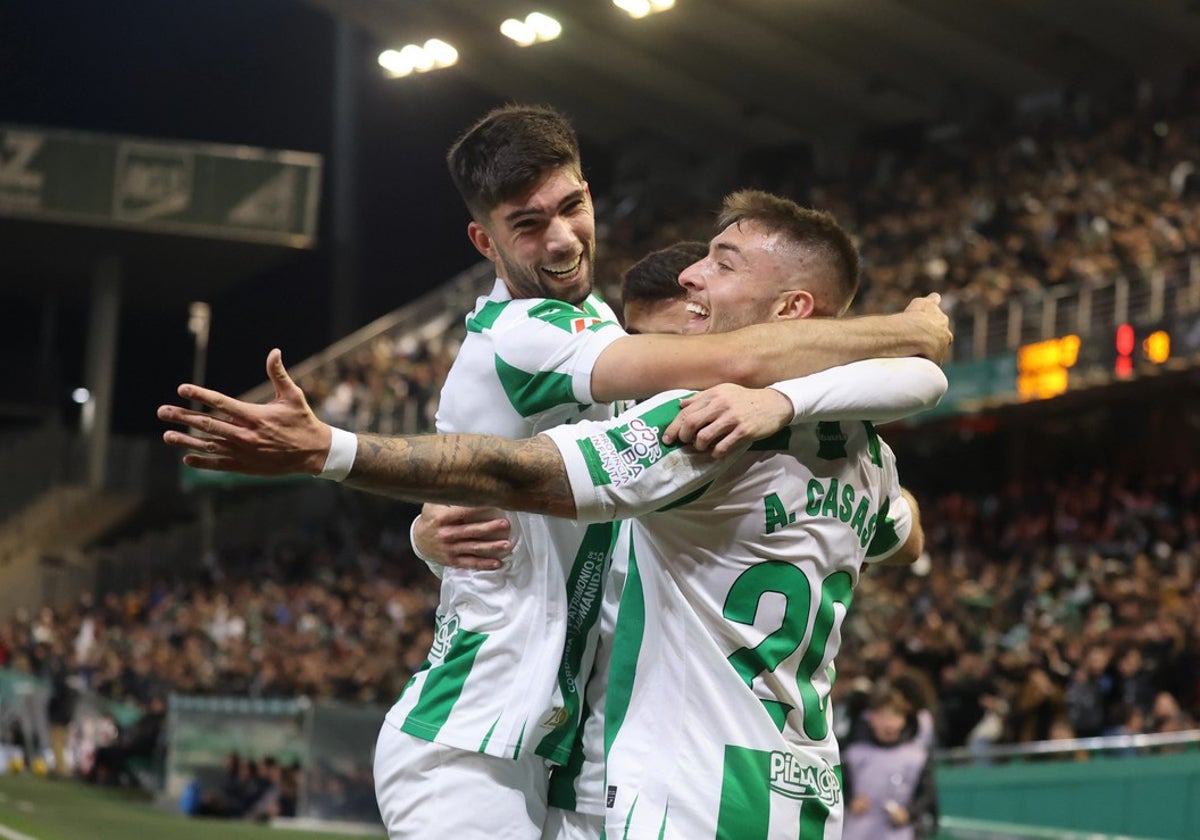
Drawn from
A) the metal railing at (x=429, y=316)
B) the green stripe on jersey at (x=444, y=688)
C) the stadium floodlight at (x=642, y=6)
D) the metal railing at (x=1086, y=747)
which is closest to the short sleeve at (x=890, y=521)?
the green stripe on jersey at (x=444, y=688)

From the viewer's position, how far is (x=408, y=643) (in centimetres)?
1856

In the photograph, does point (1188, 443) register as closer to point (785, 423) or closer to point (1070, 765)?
point (1070, 765)

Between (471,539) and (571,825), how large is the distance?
604 mm

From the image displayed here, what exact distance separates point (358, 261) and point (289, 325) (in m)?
2.77

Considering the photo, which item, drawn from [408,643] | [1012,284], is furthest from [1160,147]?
[408,643]

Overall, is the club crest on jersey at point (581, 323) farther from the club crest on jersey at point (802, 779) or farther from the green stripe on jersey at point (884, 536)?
the club crest on jersey at point (802, 779)

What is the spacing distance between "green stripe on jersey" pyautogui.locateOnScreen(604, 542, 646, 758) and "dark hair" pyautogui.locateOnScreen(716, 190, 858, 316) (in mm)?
622

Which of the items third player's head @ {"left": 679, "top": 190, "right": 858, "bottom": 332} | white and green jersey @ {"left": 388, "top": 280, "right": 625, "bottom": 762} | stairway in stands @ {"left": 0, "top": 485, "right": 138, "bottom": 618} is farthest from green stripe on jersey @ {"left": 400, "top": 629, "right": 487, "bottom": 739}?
stairway in stands @ {"left": 0, "top": 485, "right": 138, "bottom": 618}

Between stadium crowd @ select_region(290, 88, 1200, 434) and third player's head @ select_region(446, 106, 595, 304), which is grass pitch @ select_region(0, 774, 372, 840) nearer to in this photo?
stadium crowd @ select_region(290, 88, 1200, 434)

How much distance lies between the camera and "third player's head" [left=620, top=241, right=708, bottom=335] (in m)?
4.09

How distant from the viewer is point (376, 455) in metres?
2.73

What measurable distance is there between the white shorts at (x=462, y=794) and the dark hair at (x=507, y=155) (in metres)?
1.12

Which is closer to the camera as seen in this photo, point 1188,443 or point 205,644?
point 1188,443


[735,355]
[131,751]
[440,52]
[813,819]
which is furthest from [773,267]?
[440,52]
